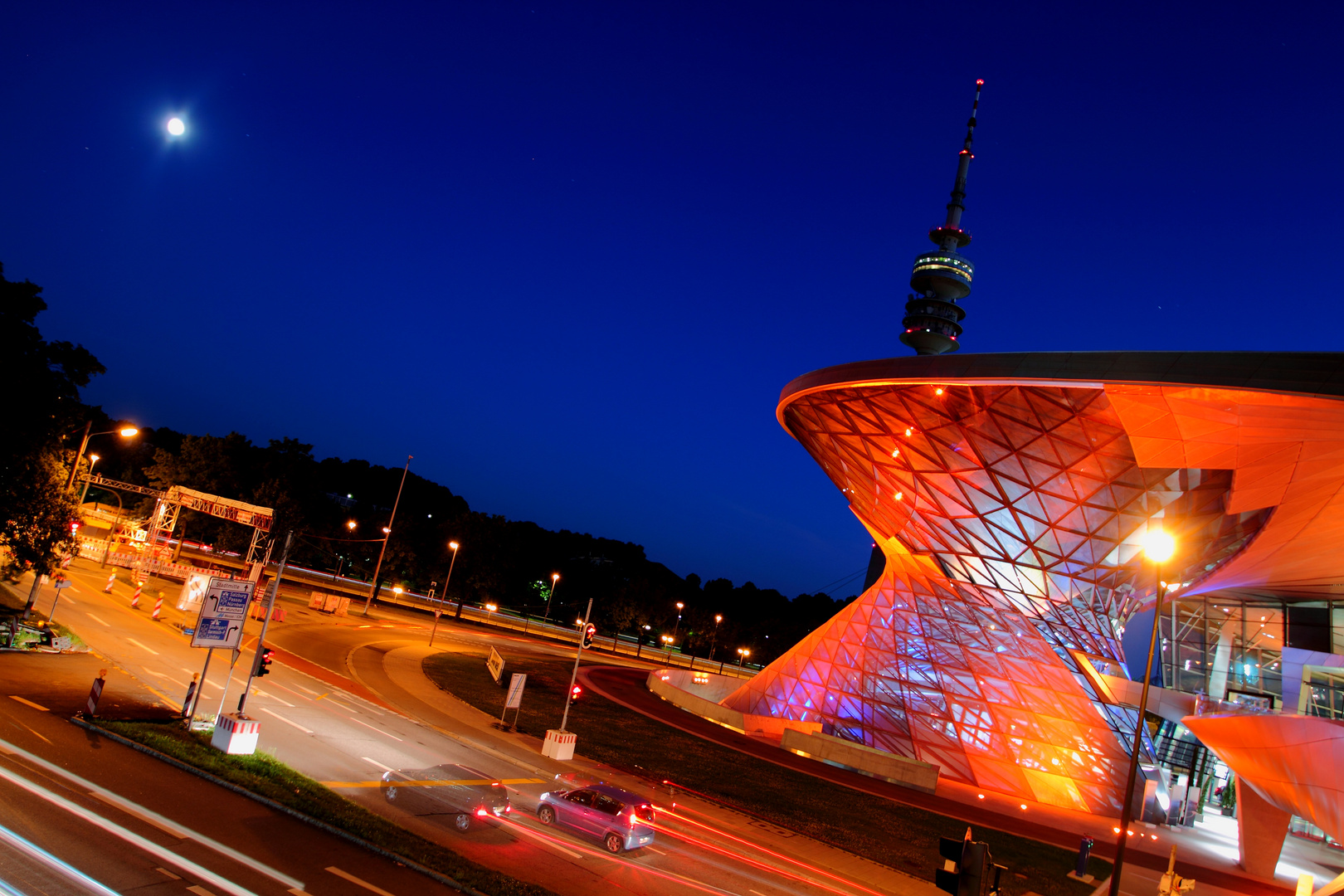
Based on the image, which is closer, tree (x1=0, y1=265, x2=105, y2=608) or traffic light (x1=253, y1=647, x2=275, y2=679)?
traffic light (x1=253, y1=647, x2=275, y2=679)

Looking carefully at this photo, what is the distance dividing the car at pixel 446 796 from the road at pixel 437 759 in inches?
10.4

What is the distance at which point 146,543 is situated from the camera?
51500 millimetres

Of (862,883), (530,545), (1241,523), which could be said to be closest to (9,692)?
(862,883)

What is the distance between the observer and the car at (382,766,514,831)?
16172 mm

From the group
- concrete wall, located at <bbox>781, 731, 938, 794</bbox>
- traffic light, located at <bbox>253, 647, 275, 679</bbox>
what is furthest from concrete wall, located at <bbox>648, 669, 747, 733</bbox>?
traffic light, located at <bbox>253, 647, 275, 679</bbox>

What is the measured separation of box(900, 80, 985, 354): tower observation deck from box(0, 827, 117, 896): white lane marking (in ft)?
348

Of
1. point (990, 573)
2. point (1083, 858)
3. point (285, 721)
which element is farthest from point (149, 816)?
point (990, 573)

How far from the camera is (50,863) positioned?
33.5 ft

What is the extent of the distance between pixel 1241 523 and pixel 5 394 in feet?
131

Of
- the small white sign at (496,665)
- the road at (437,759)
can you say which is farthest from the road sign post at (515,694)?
the small white sign at (496,665)

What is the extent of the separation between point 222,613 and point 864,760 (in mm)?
27122

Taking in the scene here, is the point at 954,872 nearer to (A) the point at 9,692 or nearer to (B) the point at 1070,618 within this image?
(A) the point at 9,692

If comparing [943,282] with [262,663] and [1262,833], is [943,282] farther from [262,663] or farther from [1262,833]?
[262,663]

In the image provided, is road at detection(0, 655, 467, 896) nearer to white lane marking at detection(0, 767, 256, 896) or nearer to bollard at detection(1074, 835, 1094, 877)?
white lane marking at detection(0, 767, 256, 896)
